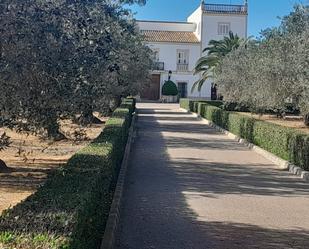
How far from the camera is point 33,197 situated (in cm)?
518

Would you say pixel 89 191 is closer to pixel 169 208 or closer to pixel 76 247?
pixel 76 247

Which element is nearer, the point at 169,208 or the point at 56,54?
the point at 56,54

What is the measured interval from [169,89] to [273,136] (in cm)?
4655

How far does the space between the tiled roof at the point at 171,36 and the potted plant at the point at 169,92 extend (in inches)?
246

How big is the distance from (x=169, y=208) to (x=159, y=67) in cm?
5697

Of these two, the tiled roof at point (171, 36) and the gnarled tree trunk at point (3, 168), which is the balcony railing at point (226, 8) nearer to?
the tiled roof at point (171, 36)

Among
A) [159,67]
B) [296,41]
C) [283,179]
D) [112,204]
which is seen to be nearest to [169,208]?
[112,204]

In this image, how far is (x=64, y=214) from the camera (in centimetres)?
441

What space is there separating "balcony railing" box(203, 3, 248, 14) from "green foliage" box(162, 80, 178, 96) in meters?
10.8

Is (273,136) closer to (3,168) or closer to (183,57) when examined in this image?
(3,168)

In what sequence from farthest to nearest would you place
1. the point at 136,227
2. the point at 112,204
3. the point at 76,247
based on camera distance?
the point at 112,204
the point at 136,227
the point at 76,247

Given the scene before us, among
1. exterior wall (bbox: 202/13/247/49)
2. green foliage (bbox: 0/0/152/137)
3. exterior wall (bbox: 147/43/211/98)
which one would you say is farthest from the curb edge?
exterior wall (bbox: 202/13/247/49)

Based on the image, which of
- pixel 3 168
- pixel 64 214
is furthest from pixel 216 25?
pixel 64 214

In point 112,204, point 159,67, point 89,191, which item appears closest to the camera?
point 89,191
